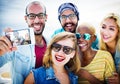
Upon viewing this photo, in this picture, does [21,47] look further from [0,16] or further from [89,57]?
[89,57]

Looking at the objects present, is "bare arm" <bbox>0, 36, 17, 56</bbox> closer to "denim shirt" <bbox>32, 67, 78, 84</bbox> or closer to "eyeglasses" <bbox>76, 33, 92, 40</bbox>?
"denim shirt" <bbox>32, 67, 78, 84</bbox>

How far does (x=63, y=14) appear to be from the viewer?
2.22 metres

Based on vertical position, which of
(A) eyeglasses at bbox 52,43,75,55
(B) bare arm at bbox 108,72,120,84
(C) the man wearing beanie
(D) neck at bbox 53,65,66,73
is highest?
(C) the man wearing beanie

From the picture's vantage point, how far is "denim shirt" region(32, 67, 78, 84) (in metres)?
2.20

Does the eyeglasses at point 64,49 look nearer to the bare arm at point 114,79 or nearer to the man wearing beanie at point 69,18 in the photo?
the man wearing beanie at point 69,18

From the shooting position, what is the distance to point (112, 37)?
7.19 ft

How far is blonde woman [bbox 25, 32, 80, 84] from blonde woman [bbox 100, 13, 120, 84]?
22 cm

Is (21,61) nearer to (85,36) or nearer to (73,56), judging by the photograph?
(73,56)

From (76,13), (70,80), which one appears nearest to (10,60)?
(70,80)

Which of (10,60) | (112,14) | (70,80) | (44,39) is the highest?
(112,14)

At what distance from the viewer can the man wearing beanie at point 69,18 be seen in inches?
87.0

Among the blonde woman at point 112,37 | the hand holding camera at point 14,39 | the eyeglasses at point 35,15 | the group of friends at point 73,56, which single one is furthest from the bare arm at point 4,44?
the blonde woman at point 112,37

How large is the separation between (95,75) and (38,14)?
633 millimetres

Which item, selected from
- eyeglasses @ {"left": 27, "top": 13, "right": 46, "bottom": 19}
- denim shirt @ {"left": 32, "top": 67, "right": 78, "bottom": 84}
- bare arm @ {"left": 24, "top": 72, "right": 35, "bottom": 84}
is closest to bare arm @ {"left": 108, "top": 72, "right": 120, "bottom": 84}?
denim shirt @ {"left": 32, "top": 67, "right": 78, "bottom": 84}
